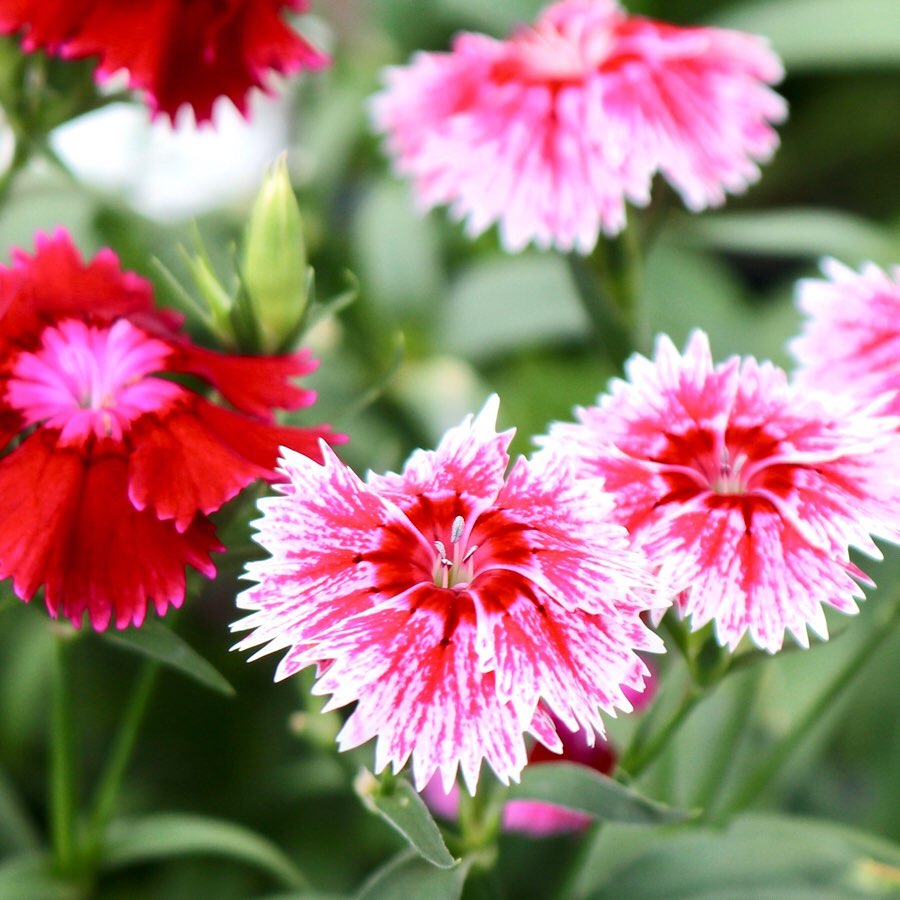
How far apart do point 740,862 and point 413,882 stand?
22 cm

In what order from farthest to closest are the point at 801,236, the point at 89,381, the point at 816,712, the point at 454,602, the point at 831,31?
the point at 831,31 → the point at 801,236 → the point at 816,712 → the point at 89,381 → the point at 454,602

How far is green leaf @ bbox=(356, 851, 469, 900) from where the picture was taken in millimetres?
465

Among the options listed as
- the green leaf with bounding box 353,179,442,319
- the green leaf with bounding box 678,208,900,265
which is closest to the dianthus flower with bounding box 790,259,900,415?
the green leaf with bounding box 678,208,900,265

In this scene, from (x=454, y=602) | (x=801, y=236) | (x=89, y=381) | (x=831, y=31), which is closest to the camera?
(x=454, y=602)

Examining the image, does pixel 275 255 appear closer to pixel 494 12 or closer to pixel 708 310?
pixel 708 310

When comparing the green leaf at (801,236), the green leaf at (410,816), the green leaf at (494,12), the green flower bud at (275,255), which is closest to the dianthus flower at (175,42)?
the green flower bud at (275,255)

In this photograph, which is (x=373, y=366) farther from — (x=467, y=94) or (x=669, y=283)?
(x=467, y=94)

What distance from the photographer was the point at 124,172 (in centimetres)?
127

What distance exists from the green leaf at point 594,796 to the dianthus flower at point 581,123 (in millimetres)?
269

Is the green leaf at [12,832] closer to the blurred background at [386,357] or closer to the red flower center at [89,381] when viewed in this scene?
the blurred background at [386,357]

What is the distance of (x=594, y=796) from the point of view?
489 mm

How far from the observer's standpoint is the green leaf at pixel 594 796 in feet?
1.56

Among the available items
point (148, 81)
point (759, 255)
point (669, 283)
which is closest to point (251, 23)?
point (148, 81)

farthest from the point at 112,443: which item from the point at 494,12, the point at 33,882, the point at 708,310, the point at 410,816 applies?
the point at 494,12
